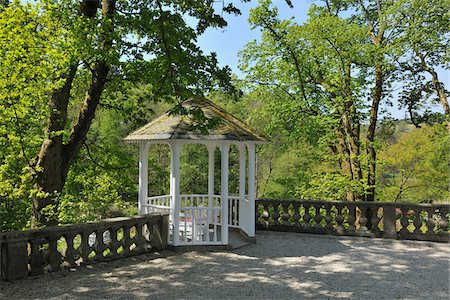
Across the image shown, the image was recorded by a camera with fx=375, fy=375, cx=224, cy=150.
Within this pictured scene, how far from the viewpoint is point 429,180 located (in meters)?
17.2

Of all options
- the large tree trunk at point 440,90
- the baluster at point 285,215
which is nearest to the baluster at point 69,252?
the baluster at point 285,215

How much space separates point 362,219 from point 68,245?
23.3 ft

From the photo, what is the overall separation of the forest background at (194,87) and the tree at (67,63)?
1.1 inches

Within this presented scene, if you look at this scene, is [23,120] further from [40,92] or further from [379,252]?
[379,252]

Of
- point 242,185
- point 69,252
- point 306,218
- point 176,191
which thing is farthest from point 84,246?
point 306,218

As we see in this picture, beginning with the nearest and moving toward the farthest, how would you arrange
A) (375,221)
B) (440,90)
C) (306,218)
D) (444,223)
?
(444,223) < (375,221) < (306,218) < (440,90)

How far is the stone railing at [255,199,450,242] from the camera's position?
8914mm

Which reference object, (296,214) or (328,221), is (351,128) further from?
(296,214)

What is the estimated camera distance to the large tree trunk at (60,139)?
7492mm

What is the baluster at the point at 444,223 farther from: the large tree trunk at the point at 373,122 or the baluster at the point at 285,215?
the baluster at the point at 285,215

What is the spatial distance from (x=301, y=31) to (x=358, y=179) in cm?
512

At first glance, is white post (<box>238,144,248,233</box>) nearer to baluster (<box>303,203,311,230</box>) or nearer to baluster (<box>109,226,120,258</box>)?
baluster (<box>303,203,311,230</box>)

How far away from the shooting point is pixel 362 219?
975 cm

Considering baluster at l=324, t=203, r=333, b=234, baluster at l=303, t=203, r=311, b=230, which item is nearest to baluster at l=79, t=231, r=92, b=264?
baluster at l=303, t=203, r=311, b=230
